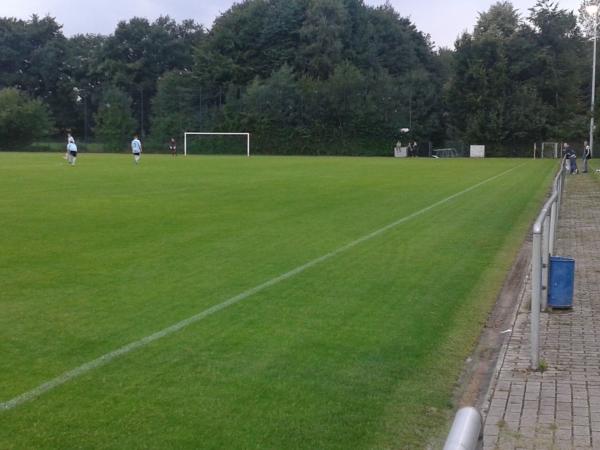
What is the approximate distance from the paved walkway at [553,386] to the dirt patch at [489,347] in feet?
0.28

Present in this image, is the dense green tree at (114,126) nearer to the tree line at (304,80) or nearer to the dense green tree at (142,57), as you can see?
the tree line at (304,80)

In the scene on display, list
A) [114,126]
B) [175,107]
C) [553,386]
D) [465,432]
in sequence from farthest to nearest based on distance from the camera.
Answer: [175,107]
[114,126]
[553,386]
[465,432]

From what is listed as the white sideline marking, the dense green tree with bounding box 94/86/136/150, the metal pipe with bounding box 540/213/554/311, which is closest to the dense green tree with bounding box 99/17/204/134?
the dense green tree with bounding box 94/86/136/150

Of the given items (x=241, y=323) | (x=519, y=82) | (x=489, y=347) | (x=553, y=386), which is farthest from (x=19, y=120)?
(x=553, y=386)

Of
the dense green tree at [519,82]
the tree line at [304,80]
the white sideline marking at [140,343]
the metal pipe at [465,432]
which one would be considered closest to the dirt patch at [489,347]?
the white sideline marking at [140,343]

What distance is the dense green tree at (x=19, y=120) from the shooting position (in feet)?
258

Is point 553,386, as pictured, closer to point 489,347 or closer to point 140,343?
point 489,347

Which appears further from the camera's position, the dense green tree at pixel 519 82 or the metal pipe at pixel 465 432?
the dense green tree at pixel 519 82

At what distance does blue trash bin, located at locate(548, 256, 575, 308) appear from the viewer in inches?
331

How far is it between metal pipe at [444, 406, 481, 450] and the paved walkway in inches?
109

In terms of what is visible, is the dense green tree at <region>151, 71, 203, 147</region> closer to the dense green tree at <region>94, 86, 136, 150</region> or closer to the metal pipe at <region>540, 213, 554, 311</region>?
the dense green tree at <region>94, 86, 136, 150</region>

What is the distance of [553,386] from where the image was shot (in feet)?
19.7

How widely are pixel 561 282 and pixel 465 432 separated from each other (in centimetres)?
688

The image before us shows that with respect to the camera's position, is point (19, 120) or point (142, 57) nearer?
point (19, 120)
